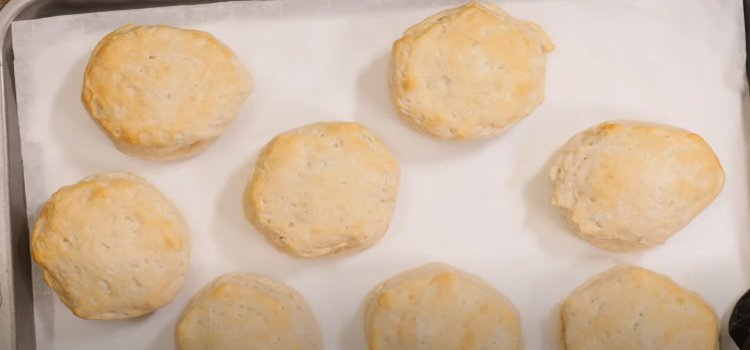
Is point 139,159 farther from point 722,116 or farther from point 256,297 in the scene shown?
point 722,116

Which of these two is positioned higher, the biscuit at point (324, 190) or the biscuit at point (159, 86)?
the biscuit at point (159, 86)

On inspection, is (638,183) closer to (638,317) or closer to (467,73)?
(638,317)

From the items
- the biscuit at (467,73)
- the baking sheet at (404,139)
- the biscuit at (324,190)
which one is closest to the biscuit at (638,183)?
the baking sheet at (404,139)

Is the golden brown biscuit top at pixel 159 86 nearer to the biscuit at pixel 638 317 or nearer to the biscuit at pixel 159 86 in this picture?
the biscuit at pixel 159 86

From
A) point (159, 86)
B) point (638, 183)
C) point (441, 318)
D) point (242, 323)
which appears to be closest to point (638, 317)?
point (638, 183)

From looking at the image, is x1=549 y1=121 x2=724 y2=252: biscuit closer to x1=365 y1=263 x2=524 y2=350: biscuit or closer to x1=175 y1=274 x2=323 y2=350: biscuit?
x1=365 y1=263 x2=524 y2=350: biscuit

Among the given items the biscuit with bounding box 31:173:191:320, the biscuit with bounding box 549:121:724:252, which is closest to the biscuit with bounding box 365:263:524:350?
the biscuit with bounding box 549:121:724:252
